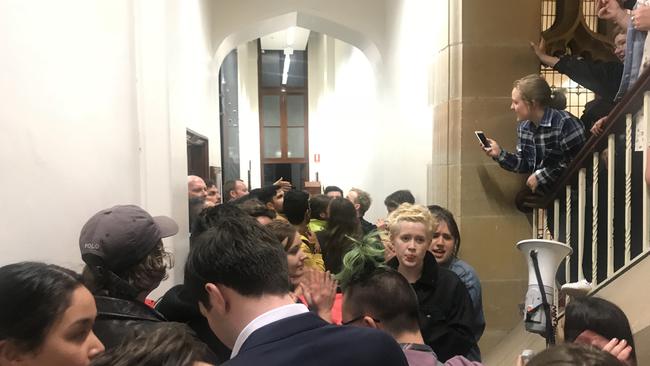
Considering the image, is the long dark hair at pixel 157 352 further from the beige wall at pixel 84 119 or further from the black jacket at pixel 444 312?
the black jacket at pixel 444 312

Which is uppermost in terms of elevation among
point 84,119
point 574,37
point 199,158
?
point 574,37

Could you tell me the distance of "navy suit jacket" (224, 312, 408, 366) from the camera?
2.91ft

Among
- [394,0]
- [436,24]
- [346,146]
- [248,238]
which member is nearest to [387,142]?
[394,0]

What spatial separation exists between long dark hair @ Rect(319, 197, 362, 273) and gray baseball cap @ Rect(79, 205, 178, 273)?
1.43 m

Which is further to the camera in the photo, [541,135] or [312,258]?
[541,135]

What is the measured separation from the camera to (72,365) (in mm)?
1047

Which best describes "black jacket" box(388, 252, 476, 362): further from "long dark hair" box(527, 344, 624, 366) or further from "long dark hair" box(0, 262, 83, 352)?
"long dark hair" box(0, 262, 83, 352)

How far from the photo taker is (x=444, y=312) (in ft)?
6.78

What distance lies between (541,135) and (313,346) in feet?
9.06

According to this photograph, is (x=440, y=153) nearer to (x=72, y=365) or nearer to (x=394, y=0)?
A: (x=394, y=0)

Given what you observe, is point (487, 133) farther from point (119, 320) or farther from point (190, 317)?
point (119, 320)

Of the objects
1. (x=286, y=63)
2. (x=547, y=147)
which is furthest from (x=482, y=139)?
(x=286, y=63)

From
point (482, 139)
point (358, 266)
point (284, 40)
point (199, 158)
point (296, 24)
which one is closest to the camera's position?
point (358, 266)

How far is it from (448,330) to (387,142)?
14.3 ft
